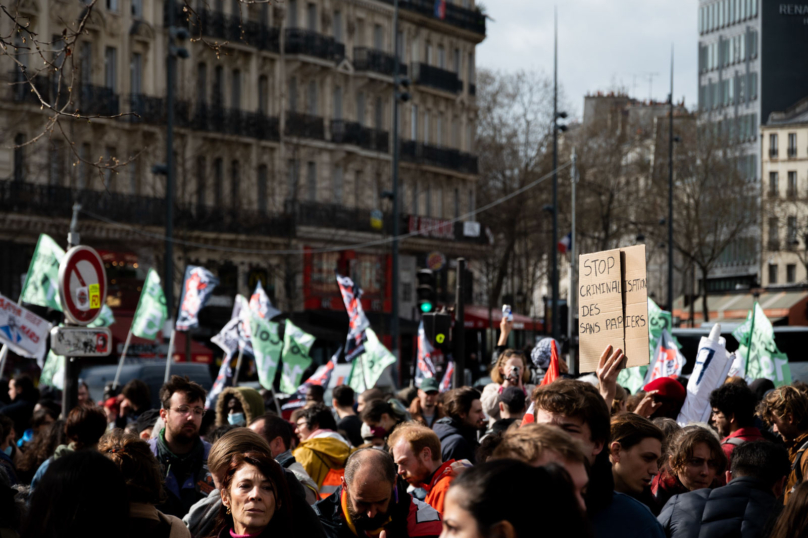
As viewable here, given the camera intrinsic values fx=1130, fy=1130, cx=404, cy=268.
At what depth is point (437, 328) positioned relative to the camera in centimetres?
1423

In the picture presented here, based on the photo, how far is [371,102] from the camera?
48.0 meters

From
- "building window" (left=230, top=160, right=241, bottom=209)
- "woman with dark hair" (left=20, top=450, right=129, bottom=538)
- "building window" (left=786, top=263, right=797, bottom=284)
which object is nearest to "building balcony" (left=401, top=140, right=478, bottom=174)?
"building window" (left=230, top=160, right=241, bottom=209)

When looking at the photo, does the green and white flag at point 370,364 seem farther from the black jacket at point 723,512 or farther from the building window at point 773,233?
the building window at point 773,233

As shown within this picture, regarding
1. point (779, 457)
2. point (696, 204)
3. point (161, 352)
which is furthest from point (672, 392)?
point (696, 204)

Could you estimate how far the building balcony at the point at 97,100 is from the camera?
117 feet

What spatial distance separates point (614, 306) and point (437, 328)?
8.51m

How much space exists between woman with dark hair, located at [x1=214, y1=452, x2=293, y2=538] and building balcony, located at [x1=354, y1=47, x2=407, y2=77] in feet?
142

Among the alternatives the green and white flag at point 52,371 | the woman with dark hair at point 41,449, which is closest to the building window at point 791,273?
the green and white flag at point 52,371

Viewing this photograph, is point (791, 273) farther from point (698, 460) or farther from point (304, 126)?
point (698, 460)

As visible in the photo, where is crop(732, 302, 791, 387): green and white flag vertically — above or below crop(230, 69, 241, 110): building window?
below

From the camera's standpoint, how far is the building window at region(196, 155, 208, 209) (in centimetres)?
3866

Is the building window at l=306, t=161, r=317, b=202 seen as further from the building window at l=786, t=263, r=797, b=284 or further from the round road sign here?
the building window at l=786, t=263, r=797, b=284

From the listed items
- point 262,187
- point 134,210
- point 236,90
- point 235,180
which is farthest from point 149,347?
point 236,90

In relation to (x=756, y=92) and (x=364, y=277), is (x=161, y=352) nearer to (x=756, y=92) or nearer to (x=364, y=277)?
(x=364, y=277)
